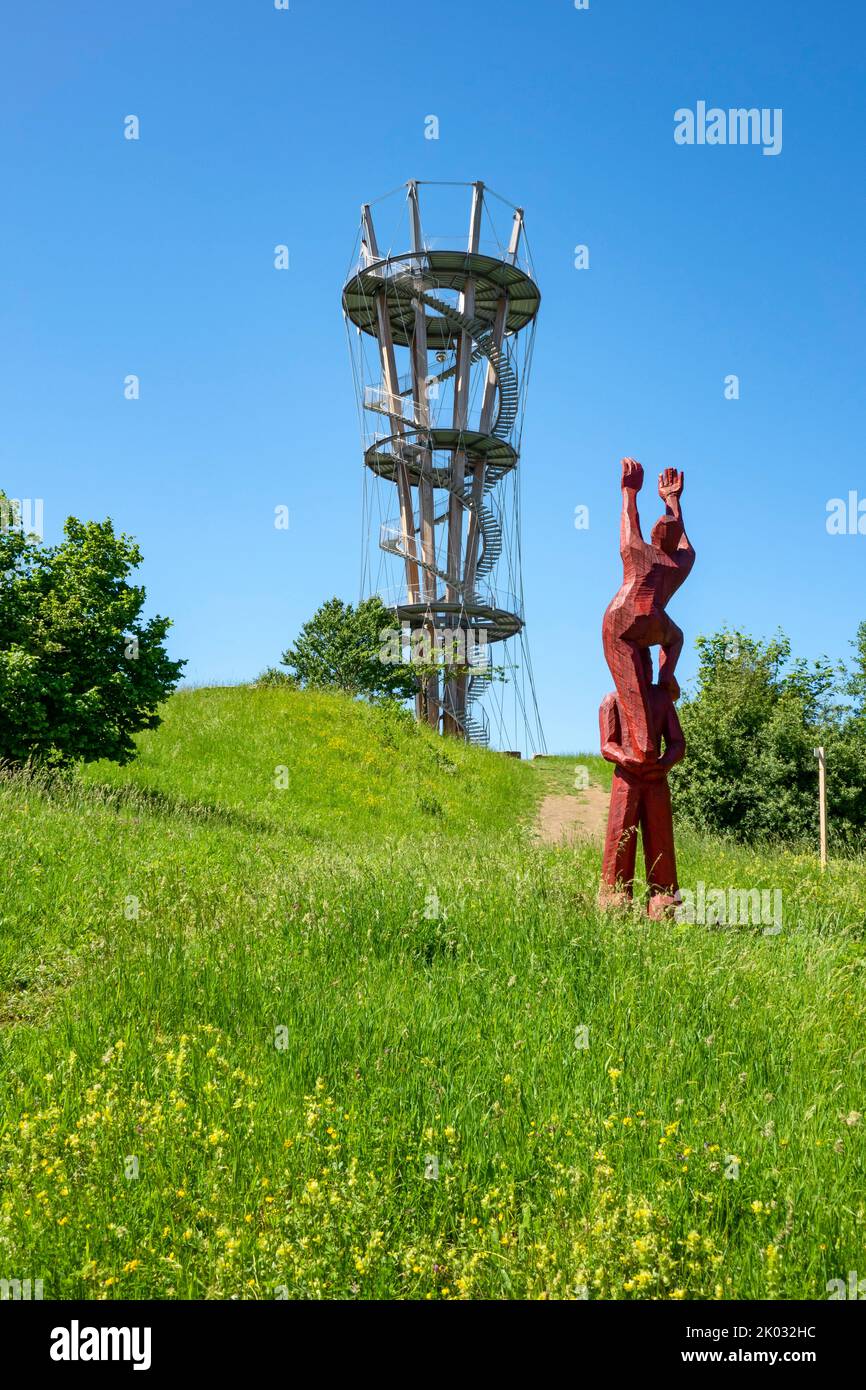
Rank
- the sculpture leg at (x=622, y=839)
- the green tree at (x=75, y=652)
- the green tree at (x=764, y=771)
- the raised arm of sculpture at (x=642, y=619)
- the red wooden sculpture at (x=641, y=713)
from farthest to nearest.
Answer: the green tree at (x=764, y=771) < the green tree at (x=75, y=652) < the raised arm of sculpture at (x=642, y=619) < the red wooden sculpture at (x=641, y=713) < the sculpture leg at (x=622, y=839)

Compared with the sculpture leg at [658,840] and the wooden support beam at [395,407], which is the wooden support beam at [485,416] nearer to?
the wooden support beam at [395,407]

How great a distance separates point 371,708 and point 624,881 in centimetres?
2204

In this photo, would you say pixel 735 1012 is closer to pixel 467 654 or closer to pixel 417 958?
pixel 417 958

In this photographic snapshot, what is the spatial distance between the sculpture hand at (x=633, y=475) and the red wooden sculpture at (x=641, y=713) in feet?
0.96

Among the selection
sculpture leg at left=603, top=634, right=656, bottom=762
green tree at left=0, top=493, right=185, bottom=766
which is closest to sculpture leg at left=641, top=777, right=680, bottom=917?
sculpture leg at left=603, top=634, right=656, bottom=762

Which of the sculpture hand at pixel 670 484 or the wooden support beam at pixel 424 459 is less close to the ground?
the wooden support beam at pixel 424 459

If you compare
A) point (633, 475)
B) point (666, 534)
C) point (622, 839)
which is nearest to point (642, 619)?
point (666, 534)

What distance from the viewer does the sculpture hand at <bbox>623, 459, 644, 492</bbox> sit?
32.6ft

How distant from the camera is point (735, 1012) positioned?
20.4 feet

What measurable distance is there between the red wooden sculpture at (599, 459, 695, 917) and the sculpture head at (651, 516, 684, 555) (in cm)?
13

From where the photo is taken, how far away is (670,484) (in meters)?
10.3

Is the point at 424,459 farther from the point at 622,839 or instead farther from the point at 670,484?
the point at 622,839

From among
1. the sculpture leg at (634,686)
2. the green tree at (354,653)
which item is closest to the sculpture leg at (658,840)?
the sculpture leg at (634,686)

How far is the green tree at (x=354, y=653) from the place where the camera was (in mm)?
38188
